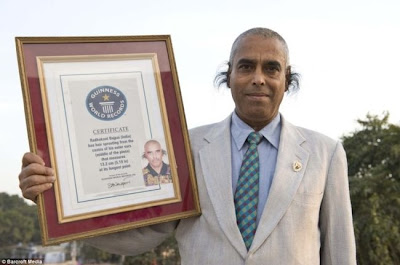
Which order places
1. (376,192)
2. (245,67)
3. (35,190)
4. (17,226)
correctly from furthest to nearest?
(17,226), (376,192), (245,67), (35,190)

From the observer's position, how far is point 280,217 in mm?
2477

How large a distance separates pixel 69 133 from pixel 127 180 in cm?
35

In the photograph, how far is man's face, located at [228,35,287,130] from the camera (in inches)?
104

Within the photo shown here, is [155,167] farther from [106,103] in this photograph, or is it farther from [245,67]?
[245,67]

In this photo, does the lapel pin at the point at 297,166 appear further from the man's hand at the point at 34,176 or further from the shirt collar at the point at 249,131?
the man's hand at the point at 34,176

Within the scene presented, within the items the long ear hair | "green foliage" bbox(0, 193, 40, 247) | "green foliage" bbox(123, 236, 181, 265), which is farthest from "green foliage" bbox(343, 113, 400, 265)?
"green foliage" bbox(0, 193, 40, 247)

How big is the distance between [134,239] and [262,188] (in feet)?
2.26

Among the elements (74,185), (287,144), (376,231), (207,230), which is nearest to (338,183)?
(287,144)

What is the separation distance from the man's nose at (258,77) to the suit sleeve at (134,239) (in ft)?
2.71

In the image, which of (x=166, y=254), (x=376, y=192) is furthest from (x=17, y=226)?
(x=376, y=192)

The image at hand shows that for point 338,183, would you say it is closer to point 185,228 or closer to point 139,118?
point 185,228

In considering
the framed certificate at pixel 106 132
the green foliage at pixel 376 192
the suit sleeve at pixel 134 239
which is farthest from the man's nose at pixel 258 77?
the green foliage at pixel 376 192

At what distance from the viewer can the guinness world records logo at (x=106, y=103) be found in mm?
2518

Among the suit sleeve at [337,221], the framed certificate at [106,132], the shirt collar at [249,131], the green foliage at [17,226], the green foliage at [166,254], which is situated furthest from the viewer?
the green foliage at [17,226]
